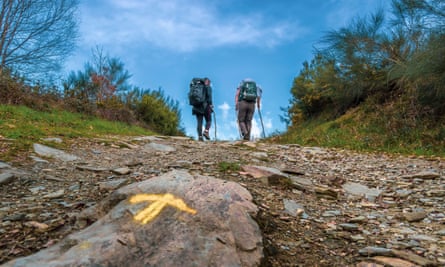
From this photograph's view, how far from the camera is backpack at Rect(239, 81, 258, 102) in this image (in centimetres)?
978

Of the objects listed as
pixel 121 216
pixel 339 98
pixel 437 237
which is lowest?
pixel 437 237

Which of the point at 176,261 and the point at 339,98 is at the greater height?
the point at 339,98

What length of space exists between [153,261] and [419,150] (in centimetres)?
771

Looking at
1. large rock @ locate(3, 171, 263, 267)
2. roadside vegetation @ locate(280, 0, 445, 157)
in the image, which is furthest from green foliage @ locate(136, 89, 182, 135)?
large rock @ locate(3, 171, 263, 267)

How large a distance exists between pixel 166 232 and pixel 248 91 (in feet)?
26.7

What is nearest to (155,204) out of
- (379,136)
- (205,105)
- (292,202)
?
(292,202)

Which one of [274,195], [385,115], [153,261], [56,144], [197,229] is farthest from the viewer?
[385,115]

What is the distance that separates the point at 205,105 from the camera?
9891 millimetres

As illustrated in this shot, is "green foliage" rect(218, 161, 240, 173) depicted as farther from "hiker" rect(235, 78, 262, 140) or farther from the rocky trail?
"hiker" rect(235, 78, 262, 140)

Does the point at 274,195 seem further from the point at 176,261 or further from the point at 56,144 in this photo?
the point at 56,144

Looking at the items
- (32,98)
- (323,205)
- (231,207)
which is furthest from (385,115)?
(32,98)

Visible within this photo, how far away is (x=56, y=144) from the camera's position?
5.80 metres

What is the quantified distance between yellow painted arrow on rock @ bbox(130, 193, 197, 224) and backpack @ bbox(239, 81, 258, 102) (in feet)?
25.2

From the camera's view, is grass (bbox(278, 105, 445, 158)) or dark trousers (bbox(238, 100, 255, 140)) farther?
dark trousers (bbox(238, 100, 255, 140))
